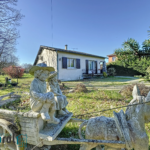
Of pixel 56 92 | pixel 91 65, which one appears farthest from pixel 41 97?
pixel 91 65

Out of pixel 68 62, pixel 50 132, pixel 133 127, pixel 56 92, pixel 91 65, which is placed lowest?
pixel 50 132

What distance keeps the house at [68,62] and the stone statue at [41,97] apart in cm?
1026

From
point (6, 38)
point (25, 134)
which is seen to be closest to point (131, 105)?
point (25, 134)

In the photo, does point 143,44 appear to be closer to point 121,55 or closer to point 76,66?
point 121,55

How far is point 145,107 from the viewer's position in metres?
1.32

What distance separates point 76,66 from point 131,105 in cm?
1252

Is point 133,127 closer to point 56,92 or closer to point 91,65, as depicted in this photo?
point 56,92

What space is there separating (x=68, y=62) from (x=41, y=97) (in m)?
12.0

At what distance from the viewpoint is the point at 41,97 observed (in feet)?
5.34

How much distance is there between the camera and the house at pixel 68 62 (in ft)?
40.1

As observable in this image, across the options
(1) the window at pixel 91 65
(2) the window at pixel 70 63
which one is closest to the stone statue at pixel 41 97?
(2) the window at pixel 70 63

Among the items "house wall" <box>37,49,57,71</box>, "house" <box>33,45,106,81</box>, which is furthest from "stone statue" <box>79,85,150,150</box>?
"house wall" <box>37,49,57,71</box>

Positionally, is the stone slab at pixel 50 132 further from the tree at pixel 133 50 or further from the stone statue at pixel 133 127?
the tree at pixel 133 50

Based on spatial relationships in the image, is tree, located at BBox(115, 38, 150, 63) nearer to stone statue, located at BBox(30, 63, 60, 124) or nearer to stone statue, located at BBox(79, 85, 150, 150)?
stone statue, located at BBox(79, 85, 150, 150)
